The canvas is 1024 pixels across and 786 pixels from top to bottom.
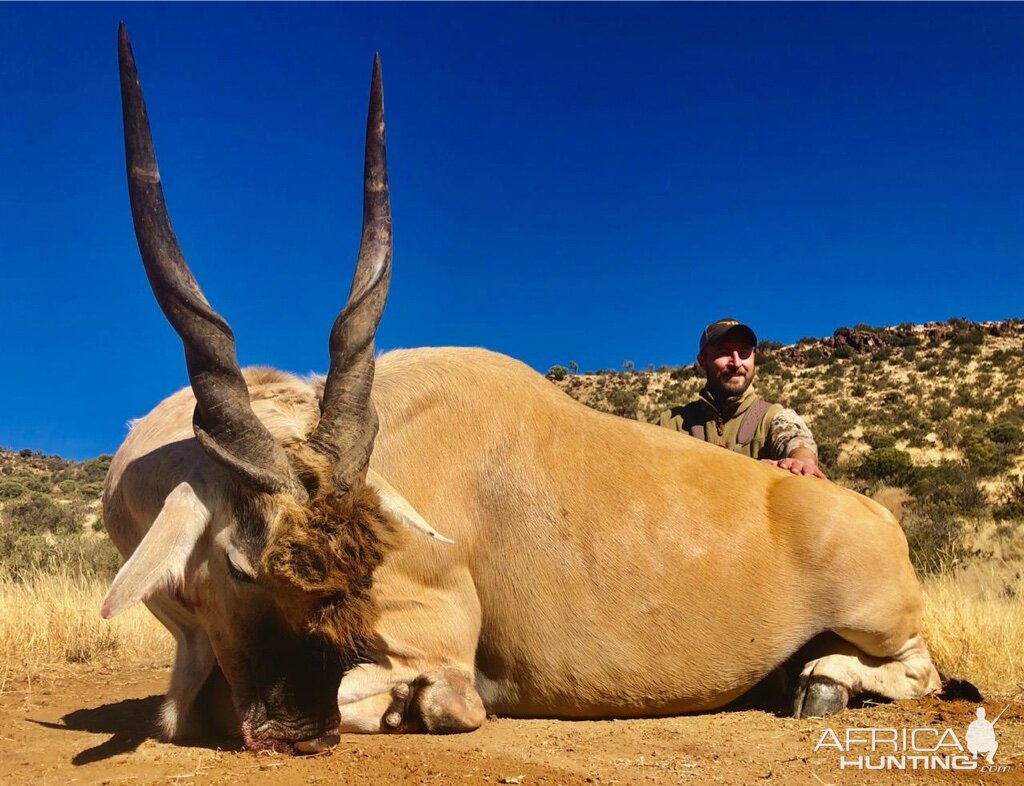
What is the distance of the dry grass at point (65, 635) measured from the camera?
261 inches

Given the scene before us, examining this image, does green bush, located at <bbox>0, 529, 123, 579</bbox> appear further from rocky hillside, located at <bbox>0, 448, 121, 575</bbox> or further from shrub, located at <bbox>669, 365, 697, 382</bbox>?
shrub, located at <bbox>669, 365, 697, 382</bbox>

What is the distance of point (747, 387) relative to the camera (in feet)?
23.6

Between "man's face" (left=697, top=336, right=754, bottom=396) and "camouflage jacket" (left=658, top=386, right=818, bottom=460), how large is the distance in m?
0.13

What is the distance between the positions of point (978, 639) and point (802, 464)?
1.92 m

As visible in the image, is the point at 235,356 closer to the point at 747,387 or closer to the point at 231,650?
the point at 231,650

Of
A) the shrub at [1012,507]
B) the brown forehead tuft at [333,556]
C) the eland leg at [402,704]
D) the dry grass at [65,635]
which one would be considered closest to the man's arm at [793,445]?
the eland leg at [402,704]

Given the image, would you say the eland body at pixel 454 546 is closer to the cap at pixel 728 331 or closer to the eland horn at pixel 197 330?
the eland horn at pixel 197 330

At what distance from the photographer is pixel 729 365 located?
689cm

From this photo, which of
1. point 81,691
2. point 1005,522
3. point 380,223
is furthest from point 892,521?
point 1005,522

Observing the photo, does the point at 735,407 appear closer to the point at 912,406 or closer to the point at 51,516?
the point at 51,516

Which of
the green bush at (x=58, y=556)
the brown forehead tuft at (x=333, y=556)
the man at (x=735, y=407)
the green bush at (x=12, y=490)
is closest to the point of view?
the brown forehead tuft at (x=333, y=556)

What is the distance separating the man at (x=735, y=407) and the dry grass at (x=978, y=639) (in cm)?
176

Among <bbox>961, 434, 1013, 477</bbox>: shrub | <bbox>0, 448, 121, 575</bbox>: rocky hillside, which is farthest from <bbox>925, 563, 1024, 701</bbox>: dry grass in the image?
<bbox>961, 434, 1013, 477</bbox>: shrub

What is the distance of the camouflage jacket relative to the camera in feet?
21.5
